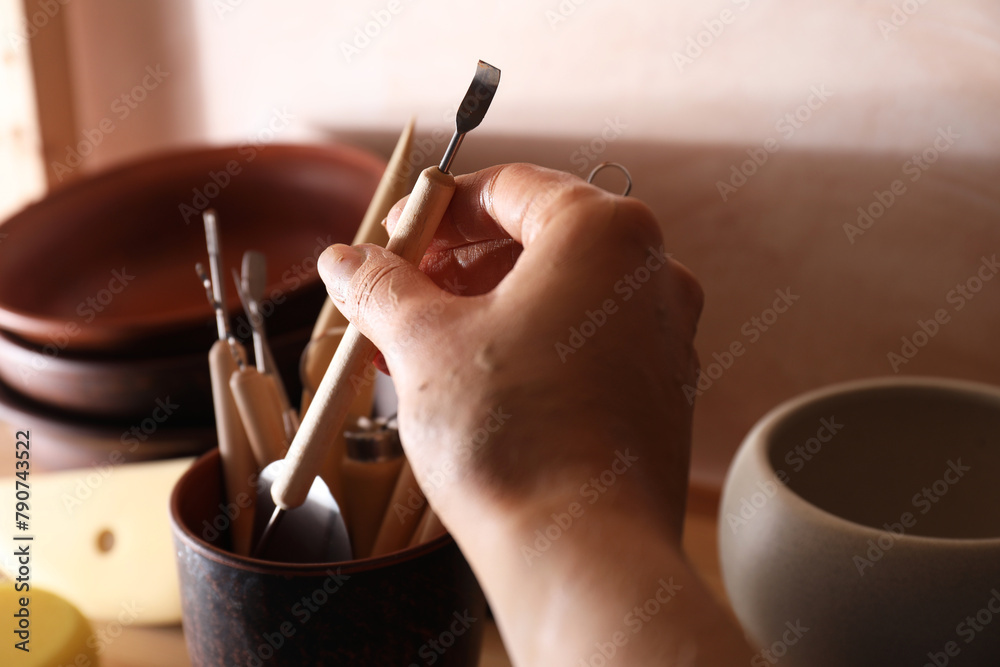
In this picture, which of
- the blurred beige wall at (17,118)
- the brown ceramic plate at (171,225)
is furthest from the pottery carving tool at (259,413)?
the blurred beige wall at (17,118)

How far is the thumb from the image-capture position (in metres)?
0.24

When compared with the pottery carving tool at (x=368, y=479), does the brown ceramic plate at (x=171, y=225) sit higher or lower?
lower

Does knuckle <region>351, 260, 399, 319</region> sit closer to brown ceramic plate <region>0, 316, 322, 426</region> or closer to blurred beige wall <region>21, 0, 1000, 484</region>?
brown ceramic plate <region>0, 316, 322, 426</region>

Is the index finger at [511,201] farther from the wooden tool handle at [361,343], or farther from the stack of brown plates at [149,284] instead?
the stack of brown plates at [149,284]

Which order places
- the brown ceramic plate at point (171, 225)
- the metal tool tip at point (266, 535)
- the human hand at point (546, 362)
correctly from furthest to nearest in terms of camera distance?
the brown ceramic plate at point (171, 225) → the metal tool tip at point (266, 535) → the human hand at point (546, 362)

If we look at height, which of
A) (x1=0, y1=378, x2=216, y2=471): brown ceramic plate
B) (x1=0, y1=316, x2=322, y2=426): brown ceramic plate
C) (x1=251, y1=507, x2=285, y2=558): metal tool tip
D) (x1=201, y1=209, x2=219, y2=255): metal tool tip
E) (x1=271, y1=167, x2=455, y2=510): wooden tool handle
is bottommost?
(x1=0, y1=378, x2=216, y2=471): brown ceramic plate

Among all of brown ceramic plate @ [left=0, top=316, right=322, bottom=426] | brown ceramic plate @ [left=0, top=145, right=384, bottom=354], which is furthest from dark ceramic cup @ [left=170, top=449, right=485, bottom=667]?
brown ceramic plate @ [left=0, top=145, right=384, bottom=354]

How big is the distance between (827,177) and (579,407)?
0.37 meters

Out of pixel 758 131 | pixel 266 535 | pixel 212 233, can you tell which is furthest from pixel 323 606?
pixel 758 131

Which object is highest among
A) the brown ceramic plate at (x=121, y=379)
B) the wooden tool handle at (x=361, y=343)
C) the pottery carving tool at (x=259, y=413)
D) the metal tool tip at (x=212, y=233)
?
the wooden tool handle at (x=361, y=343)

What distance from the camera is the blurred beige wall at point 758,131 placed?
0.49m

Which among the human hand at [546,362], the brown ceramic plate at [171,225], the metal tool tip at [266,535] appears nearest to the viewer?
the human hand at [546,362]

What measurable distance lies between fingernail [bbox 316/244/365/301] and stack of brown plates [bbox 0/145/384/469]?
0.63 ft

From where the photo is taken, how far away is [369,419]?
376mm
